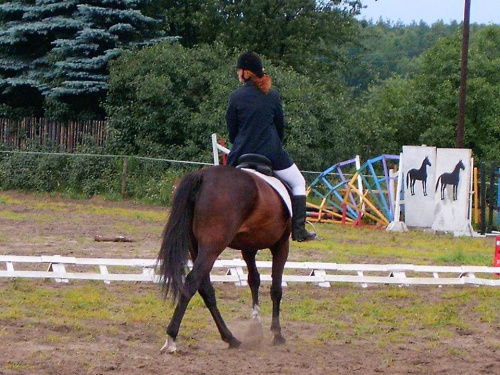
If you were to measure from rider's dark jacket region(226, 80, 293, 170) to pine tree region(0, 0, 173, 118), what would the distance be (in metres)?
20.0

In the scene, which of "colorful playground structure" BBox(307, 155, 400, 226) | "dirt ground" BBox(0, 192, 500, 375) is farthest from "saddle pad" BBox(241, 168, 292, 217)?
"colorful playground structure" BBox(307, 155, 400, 226)

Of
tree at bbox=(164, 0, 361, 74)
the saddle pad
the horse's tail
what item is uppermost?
tree at bbox=(164, 0, 361, 74)

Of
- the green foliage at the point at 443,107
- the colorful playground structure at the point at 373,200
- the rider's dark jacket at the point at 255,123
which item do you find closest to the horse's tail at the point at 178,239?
the rider's dark jacket at the point at 255,123

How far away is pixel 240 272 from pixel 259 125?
349 cm

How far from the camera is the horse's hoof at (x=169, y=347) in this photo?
6.83m

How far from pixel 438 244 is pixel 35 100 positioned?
55.3 feet

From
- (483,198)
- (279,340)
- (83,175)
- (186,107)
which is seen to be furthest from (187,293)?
(186,107)

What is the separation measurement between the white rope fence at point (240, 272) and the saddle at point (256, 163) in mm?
2547

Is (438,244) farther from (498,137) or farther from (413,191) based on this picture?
(498,137)

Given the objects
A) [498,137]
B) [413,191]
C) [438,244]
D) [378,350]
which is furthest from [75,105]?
[378,350]

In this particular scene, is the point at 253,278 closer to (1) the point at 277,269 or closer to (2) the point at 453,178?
(1) the point at 277,269

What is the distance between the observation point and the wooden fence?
27.8 metres

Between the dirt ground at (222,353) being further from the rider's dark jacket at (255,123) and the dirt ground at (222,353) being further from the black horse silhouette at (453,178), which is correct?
the black horse silhouette at (453,178)

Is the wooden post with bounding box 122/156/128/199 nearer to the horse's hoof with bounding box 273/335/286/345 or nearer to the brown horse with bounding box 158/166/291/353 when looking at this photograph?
the horse's hoof with bounding box 273/335/286/345
